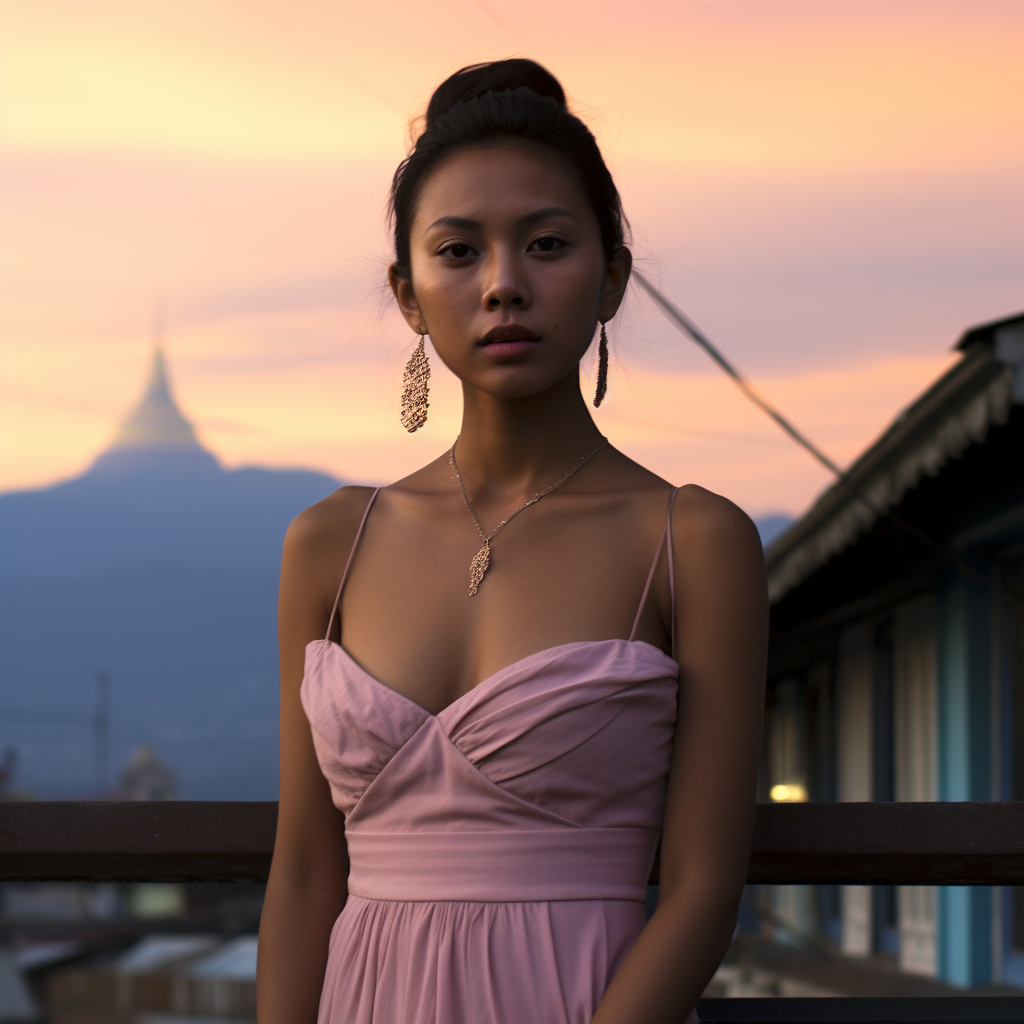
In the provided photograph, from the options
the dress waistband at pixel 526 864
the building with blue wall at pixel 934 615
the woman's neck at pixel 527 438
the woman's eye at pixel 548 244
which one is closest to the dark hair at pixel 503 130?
the woman's eye at pixel 548 244

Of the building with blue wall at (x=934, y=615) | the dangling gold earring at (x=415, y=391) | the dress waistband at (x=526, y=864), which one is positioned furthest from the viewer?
the building with blue wall at (x=934, y=615)

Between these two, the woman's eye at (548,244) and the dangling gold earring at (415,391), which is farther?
the dangling gold earring at (415,391)

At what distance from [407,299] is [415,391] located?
0.18 metres

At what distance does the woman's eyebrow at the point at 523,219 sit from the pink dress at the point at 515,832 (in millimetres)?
450

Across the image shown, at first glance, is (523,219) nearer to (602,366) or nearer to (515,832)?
(602,366)

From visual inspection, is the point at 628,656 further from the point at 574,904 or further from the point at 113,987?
the point at 113,987

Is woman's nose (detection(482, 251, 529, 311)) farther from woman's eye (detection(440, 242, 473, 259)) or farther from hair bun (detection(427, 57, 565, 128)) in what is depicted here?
hair bun (detection(427, 57, 565, 128))

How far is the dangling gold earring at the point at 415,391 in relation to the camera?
2174 millimetres

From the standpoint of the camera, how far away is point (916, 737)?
973 cm

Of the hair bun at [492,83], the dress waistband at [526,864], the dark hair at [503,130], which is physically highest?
the hair bun at [492,83]

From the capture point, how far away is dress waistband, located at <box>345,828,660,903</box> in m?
1.78

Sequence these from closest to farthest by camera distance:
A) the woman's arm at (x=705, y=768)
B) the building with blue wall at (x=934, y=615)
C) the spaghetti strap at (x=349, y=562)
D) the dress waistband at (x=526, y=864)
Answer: the woman's arm at (x=705, y=768) < the dress waistband at (x=526, y=864) < the spaghetti strap at (x=349, y=562) < the building with blue wall at (x=934, y=615)

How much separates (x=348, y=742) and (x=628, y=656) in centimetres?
38

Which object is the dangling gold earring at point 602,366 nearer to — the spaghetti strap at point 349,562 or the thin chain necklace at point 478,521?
the thin chain necklace at point 478,521
